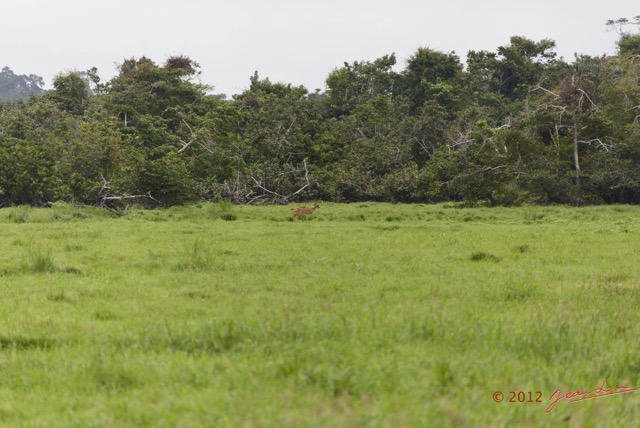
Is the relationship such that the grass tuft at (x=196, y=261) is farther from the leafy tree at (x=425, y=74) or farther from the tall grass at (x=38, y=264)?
the leafy tree at (x=425, y=74)

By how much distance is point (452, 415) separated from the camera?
292 centimetres

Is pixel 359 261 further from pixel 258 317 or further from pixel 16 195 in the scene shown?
pixel 16 195

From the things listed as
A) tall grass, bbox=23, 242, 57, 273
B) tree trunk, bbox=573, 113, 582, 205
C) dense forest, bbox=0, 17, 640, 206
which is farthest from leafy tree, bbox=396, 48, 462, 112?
tall grass, bbox=23, 242, 57, 273

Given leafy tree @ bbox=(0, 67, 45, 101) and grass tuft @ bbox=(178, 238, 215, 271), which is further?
leafy tree @ bbox=(0, 67, 45, 101)

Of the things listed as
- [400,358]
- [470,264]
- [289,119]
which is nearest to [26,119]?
[289,119]

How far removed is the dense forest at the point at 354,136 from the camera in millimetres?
29250

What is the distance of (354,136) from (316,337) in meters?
35.5

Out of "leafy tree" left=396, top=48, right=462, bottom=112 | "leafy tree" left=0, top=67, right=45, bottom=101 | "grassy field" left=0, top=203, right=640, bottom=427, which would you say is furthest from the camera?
"leafy tree" left=0, top=67, right=45, bottom=101

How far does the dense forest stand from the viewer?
29.2 metres

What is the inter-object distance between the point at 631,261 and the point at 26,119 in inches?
1584

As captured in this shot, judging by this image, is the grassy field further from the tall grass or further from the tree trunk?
the tree trunk

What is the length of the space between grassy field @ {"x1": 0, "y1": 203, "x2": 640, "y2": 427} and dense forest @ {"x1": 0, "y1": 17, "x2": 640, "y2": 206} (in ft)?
57.2

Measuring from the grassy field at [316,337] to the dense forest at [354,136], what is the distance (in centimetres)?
1744

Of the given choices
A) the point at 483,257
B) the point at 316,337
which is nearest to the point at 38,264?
the point at 316,337
